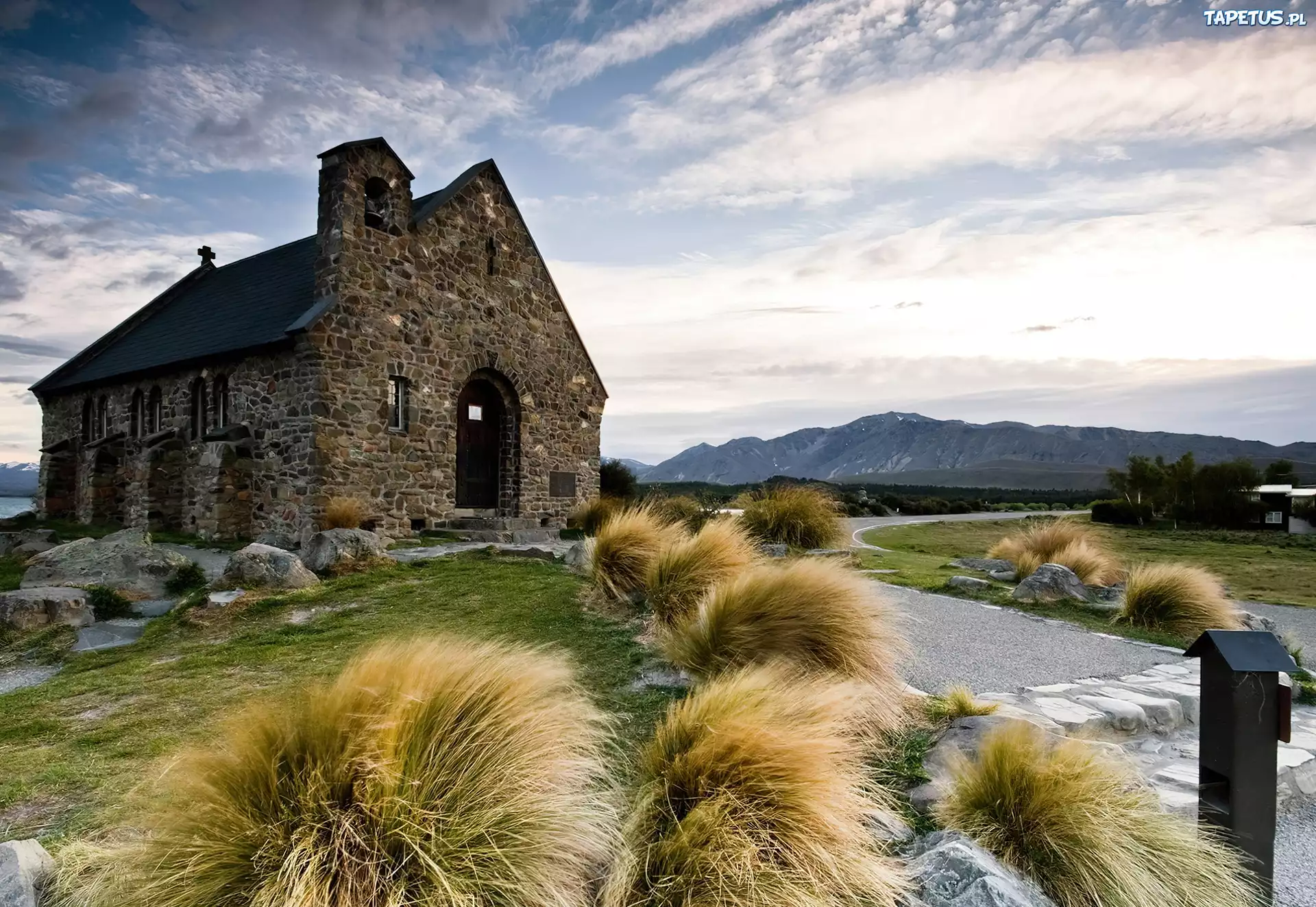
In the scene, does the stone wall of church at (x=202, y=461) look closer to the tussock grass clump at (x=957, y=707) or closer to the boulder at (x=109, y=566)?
the boulder at (x=109, y=566)

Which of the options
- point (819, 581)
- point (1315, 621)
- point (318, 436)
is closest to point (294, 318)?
point (318, 436)

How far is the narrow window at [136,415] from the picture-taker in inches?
718

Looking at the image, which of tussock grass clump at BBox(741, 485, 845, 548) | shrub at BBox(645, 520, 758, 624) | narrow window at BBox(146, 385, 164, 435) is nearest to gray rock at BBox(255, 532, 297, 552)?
shrub at BBox(645, 520, 758, 624)

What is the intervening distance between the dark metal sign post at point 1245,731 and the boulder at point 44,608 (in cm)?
996

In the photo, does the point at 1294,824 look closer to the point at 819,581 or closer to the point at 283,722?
the point at 819,581

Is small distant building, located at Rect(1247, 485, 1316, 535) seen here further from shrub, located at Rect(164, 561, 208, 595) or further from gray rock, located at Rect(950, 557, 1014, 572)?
shrub, located at Rect(164, 561, 208, 595)

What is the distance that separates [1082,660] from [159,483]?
56.5 feet

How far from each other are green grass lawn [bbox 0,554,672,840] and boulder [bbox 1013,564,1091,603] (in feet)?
20.1

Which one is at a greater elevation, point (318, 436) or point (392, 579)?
point (318, 436)

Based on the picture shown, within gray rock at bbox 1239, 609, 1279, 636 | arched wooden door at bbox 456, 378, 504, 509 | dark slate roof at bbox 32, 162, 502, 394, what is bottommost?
gray rock at bbox 1239, 609, 1279, 636

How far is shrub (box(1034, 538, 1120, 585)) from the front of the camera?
455 inches

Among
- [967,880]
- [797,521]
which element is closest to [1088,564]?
[797,521]

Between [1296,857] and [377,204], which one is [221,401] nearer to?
[377,204]

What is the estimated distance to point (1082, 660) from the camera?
23.0 ft
